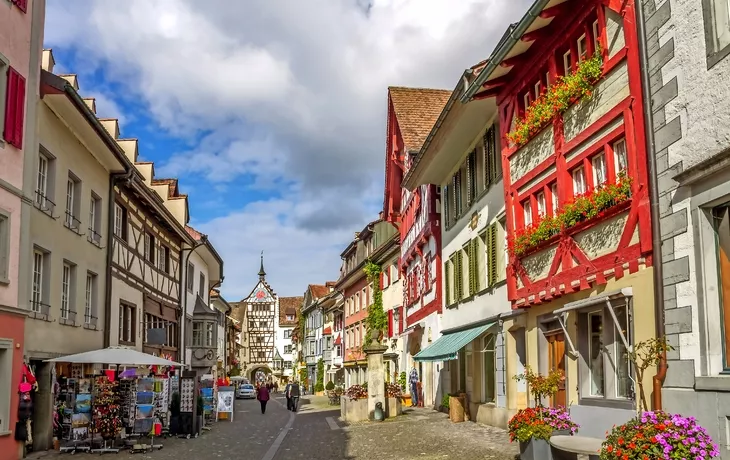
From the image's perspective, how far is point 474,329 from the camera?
2064 centimetres

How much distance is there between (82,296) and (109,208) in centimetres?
325

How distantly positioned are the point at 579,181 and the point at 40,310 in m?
11.6

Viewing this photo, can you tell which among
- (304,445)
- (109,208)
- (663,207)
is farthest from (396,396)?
(663,207)

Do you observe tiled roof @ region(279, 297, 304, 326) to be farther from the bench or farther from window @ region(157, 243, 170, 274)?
the bench

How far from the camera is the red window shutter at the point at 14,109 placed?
15.1 meters

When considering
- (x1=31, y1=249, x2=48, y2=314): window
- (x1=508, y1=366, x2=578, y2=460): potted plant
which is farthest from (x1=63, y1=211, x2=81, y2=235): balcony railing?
(x1=508, y1=366, x2=578, y2=460): potted plant

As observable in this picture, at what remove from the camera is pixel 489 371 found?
21.4 meters

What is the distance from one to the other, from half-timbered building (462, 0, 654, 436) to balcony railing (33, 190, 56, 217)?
929 cm

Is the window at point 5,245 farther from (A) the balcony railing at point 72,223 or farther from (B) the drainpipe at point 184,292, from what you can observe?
(B) the drainpipe at point 184,292

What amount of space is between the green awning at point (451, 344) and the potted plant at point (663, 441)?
36.5 ft

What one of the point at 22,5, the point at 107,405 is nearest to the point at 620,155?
the point at 107,405

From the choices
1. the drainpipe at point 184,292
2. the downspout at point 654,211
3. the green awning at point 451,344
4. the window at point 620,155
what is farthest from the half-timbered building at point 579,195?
the drainpipe at point 184,292

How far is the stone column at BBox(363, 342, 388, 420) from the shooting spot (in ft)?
79.8

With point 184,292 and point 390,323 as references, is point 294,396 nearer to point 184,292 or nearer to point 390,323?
point 390,323
